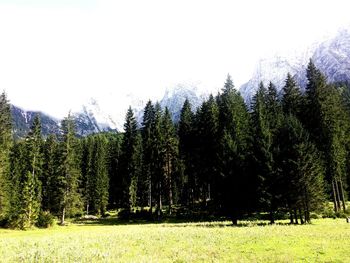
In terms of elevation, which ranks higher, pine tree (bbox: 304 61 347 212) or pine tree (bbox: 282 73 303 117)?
pine tree (bbox: 282 73 303 117)

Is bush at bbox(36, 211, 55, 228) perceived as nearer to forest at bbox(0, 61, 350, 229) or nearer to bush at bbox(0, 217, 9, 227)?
forest at bbox(0, 61, 350, 229)

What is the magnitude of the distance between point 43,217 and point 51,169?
25798 millimetres

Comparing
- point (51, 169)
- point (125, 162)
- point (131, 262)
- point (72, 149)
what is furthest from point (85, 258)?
point (51, 169)

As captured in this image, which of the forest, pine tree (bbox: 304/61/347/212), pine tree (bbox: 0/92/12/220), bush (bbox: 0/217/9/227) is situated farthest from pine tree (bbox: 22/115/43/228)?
pine tree (bbox: 304/61/347/212)

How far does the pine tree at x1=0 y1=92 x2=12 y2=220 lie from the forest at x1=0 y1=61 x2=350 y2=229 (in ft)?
0.60

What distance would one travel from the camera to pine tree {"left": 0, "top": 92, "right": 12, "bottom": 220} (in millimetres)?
57938

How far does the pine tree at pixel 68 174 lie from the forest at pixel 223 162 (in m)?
0.19

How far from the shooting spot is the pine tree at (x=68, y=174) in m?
68.2

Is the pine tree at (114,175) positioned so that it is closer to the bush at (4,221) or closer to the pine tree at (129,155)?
the pine tree at (129,155)

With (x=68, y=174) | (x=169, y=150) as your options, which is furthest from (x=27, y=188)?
(x=169, y=150)

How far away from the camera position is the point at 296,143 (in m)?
45.4

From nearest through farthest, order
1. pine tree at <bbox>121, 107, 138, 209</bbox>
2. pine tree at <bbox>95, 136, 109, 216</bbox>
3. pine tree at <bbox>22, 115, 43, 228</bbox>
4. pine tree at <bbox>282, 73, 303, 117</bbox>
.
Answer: pine tree at <bbox>22, 115, 43, 228</bbox>, pine tree at <bbox>282, 73, 303, 117</bbox>, pine tree at <bbox>121, 107, 138, 209</bbox>, pine tree at <bbox>95, 136, 109, 216</bbox>

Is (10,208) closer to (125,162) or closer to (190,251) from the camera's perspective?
(125,162)

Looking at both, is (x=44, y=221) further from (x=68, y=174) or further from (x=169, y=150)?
(x=169, y=150)
